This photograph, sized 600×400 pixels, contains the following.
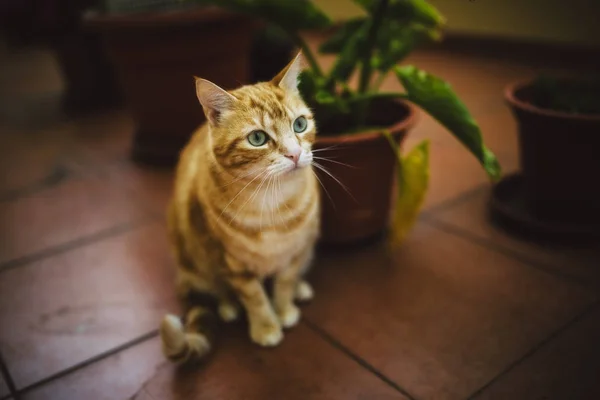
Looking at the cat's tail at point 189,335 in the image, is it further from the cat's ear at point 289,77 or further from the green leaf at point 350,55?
the green leaf at point 350,55

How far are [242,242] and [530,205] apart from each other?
2.79ft

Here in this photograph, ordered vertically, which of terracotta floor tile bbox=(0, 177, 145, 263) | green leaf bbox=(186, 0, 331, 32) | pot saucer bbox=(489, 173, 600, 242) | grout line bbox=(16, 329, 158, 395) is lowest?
terracotta floor tile bbox=(0, 177, 145, 263)

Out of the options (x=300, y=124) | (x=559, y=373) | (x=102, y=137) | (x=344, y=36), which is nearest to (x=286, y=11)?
(x=344, y=36)

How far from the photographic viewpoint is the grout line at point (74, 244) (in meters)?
1.43

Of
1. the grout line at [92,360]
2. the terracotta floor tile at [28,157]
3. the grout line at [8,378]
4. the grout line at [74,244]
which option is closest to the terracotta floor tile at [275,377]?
the grout line at [92,360]

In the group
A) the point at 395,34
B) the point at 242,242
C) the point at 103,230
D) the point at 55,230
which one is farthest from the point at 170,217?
the point at 395,34

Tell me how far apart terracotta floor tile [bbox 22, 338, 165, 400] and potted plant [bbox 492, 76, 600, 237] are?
3.32 ft

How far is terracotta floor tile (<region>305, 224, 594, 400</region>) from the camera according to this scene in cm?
99

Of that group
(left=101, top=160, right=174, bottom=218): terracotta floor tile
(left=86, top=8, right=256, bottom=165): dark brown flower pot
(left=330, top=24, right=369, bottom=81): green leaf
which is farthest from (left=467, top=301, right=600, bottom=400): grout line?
(left=86, top=8, right=256, bottom=165): dark brown flower pot

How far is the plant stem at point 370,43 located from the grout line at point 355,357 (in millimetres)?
627

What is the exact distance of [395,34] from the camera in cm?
131

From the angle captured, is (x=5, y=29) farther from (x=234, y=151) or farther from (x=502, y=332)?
(x=502, y=332)

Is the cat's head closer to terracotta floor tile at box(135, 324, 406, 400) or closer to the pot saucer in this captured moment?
terracotta floor tile at box(135, 324, 406, 400)

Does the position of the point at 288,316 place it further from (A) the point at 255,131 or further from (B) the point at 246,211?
(A) the point at 255,131
